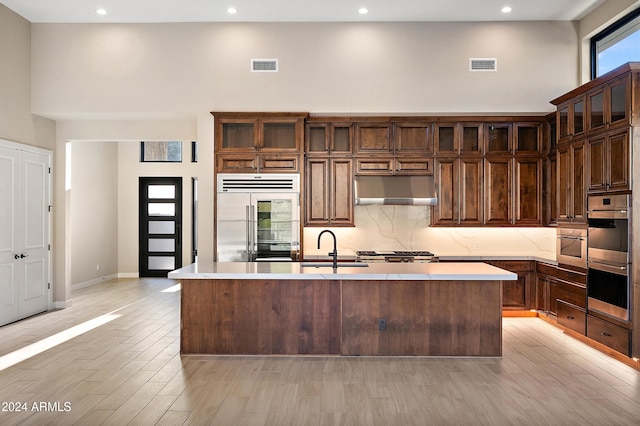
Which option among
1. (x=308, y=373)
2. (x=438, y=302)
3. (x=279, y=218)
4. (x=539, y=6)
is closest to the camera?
(x=308, y=373)

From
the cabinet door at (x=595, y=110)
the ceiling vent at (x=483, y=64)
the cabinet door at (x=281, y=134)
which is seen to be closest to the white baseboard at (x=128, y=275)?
the cabinet door at (x=281, y=134)

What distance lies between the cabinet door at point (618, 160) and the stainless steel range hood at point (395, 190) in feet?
7.42

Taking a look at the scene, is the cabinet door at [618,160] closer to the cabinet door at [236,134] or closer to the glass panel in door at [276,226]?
the glass panel in door at [276,226]

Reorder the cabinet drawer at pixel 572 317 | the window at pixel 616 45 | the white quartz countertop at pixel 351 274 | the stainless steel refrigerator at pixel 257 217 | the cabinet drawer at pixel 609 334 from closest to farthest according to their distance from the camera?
the white quartz countertop at pixel 351 274 → the cabinet drawer at pixel 609 334 → the cabinet drawer at pixel 572 317 → the window at pixel 616 45 → the stainless steel refrigerator at pixel 257 217

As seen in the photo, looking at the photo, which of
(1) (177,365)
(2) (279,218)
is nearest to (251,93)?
(2) (279,218)

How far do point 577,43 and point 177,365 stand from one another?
6.38 m

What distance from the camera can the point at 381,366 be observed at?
14.3 feet

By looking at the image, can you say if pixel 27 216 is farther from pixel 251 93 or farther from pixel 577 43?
pixel 577 43

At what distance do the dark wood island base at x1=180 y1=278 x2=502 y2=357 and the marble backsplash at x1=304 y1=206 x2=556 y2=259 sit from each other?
249cm

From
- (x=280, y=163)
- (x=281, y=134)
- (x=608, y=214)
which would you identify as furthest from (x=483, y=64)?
(x=280, y=163)

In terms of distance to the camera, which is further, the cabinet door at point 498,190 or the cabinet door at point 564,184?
the cabinet door at point 498,190

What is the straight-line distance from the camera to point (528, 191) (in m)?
6.75

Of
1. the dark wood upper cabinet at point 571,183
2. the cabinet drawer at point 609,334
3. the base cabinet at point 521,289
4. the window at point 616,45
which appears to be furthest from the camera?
the base cabinet at point 521,289

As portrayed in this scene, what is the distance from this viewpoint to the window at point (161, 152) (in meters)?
10.5
